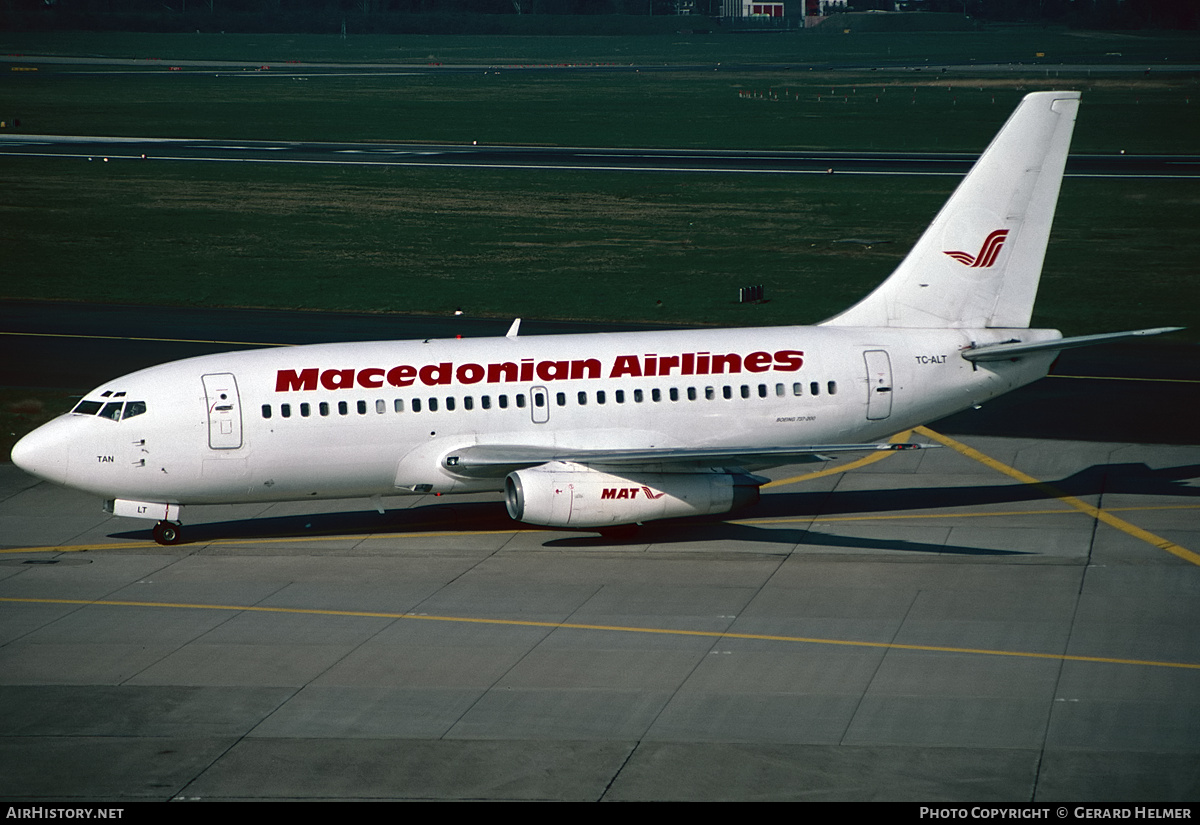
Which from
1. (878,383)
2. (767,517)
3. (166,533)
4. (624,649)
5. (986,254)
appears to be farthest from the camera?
(986,254)

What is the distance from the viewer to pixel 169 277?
69.9 meters

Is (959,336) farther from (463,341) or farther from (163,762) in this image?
(163,762)

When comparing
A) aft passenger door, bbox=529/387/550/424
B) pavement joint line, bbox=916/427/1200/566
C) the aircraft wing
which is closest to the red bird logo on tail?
pavement joint line, bbox=916/427/1200/566

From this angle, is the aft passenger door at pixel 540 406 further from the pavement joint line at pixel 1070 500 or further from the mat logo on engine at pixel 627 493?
the pavement joint line at pixel 1070 500

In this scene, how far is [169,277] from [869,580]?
48357mm

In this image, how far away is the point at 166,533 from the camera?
3403 centimetres

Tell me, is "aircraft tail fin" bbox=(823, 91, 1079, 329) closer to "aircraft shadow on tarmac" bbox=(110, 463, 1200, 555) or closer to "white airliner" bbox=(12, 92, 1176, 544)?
"white airliner" bbox=(12, 92, 1176, 544)

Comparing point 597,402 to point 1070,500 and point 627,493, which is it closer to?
point 627,493

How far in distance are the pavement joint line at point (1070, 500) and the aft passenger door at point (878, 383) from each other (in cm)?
553

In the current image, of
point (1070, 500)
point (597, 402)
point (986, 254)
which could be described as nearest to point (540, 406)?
point (597, 402)

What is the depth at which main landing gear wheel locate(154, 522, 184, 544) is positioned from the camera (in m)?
34.0

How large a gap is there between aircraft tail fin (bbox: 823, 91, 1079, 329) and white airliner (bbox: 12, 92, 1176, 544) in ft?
0.16

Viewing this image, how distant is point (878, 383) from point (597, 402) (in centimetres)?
694

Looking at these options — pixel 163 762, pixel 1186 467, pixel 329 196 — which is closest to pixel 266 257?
pixel 329 196
